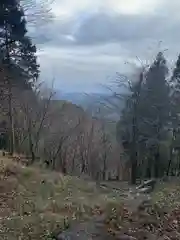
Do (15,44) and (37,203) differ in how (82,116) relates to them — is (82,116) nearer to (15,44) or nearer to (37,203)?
(15,44)

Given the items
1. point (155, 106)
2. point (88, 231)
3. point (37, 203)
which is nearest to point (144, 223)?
point (88, 231)

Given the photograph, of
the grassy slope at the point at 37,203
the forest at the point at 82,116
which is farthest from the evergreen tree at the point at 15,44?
the grassy slope at the point at 37,203

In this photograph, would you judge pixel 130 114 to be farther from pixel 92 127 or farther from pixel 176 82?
pixel 92 127

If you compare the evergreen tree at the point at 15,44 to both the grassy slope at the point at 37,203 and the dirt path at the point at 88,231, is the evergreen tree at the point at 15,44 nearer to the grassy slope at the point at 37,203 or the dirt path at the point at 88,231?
the grassy slope at the point at 37,203

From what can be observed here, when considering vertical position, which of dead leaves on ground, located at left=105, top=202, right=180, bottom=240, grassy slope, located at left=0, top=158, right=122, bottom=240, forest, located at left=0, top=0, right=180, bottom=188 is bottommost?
dead leaves on ground, located at left=105, top=202, right=180, bottom=240

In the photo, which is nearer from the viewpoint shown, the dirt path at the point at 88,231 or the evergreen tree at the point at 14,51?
the dirt path at the point at 88,231

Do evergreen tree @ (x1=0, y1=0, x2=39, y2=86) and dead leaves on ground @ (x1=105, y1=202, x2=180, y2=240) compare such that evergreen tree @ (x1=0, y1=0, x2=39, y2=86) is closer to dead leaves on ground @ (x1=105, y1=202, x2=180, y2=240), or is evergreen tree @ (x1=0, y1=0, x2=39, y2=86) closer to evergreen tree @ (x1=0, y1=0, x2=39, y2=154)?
evergreen tree @ (x1=0, y1=0, x2=39, y2=154)

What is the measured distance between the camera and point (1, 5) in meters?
20.7

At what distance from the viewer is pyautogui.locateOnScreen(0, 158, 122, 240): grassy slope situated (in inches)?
282

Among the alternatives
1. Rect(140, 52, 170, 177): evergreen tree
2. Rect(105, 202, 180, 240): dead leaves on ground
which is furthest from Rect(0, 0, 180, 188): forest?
Rect(105, 202, 180, 240): dead leaves on ground

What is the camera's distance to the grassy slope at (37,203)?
23.5 ft

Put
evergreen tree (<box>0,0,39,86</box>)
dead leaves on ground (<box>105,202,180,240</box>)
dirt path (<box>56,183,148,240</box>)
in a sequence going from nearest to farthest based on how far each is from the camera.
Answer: dirt path (<box>56,183,148,240</box>) → dead leaves on ground (<box>105,202,180,240</box>) → evergreen tree (<box>0,0,39,86</box>)

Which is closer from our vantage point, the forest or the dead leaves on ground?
the dead leaves on ground

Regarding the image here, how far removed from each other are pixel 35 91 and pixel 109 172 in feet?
68.2
